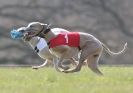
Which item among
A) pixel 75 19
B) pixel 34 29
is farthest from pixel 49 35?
pixel 75 19

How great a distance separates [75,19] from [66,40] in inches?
823

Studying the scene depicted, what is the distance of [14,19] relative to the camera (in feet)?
101

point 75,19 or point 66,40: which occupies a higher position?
point 66,40

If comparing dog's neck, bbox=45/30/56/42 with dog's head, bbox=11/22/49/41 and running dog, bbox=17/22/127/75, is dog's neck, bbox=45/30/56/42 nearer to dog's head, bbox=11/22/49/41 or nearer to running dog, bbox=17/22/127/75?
running dog, bbox=17/22/127/75

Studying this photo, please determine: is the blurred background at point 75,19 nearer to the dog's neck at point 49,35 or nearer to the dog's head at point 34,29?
the dog's head at point 34,29

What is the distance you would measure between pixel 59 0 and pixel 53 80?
71.5ft

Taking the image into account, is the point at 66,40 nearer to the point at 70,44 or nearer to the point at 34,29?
the point at 70,44

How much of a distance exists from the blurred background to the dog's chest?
754 inches

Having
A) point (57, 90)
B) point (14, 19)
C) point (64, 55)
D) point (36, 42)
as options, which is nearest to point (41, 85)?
point (57, 90)

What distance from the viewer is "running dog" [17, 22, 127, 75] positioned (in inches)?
425

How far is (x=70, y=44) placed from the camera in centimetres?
1083

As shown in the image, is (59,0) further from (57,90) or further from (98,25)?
(57,90)

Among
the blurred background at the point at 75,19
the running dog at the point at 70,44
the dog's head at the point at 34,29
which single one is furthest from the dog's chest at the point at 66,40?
the blurred background at the point at 75,19

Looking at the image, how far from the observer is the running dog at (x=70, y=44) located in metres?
10.8
